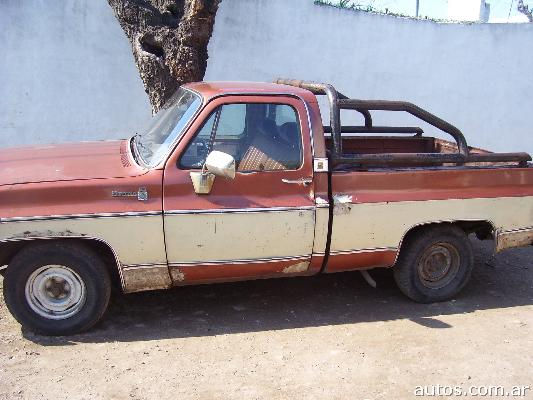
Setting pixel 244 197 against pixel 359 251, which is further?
pixel 359 251

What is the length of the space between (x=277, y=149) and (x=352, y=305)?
1.64 meters

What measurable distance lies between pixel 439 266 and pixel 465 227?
43 cm

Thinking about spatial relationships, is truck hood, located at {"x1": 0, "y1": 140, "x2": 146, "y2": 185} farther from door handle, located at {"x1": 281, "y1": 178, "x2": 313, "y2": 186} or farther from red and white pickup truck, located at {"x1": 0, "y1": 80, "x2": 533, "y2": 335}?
door handle, located at {"x1": 281, "y1": 178, "x2": 313, "y2": 186}

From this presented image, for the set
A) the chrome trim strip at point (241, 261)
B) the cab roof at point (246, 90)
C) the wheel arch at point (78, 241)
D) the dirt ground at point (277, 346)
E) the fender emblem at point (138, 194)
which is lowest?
the dirt ground at point (277, 346)

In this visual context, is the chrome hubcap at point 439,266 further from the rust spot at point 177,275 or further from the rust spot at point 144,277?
the rust spot at point 144,277

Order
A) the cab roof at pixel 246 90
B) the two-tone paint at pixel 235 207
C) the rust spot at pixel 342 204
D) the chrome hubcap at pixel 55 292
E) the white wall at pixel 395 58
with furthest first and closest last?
the white wall at pixel 395 58 → the rust spot at pixel 342 204 → the cab roof at pixel 246 90 → the chrome hubcap at pixel 55 292 → the two-tone paint at pixel 235 207

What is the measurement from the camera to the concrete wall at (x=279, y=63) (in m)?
8.38

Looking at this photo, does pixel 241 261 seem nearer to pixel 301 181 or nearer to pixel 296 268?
pixel 296 268

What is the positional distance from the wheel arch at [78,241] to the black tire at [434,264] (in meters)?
2.42

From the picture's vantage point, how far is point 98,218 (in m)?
4.01

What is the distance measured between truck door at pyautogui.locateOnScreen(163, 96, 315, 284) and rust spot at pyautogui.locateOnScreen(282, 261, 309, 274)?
2.2 inches

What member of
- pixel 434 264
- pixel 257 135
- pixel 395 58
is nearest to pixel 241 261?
pixel 257 135

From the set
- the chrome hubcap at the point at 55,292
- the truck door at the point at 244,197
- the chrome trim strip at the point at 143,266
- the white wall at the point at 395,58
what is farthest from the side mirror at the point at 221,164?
the white wall at the point at 395,58

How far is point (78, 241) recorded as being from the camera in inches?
162
